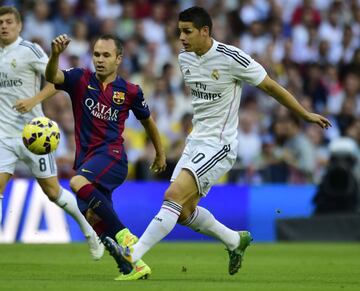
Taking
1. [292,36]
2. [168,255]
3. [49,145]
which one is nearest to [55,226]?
[168,255]

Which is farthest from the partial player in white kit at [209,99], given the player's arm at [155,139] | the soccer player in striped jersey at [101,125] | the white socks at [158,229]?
the soccer player in striped jersey at [101,125]

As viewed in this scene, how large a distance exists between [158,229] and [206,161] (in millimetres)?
832

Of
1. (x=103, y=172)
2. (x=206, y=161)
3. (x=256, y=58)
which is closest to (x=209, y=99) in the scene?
(x=206, y=161)

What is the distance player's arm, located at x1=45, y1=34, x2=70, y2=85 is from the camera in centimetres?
985

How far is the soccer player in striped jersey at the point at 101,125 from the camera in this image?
33.3ft

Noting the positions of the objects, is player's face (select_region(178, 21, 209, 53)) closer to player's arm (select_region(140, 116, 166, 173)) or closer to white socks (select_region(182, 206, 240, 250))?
player's arm (select_region(140, 116, 166, 173))

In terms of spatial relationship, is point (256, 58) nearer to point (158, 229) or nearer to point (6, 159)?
point (6, 159)

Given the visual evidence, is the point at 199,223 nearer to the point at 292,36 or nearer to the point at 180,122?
the point at 180,122

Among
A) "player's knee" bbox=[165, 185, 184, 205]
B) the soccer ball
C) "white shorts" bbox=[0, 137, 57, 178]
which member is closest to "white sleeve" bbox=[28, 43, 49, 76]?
"white shorts" bbox=[0, 137, 57, 178]

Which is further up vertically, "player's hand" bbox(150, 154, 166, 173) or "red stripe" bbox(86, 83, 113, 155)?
"red stripe" bbox(86, 83, 113, 155)

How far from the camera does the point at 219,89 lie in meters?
10.5

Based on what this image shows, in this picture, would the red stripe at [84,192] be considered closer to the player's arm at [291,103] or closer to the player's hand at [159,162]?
the player's hand at [159,162]

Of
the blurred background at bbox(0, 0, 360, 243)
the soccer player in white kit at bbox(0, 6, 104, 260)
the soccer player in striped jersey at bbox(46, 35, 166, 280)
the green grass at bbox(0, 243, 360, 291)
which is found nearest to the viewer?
the green grass at bbox(0, 243, 360, 291)

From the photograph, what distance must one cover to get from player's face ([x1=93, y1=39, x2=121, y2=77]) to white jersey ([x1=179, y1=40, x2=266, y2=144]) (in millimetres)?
797
